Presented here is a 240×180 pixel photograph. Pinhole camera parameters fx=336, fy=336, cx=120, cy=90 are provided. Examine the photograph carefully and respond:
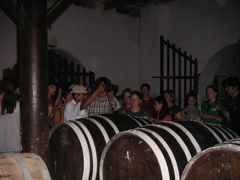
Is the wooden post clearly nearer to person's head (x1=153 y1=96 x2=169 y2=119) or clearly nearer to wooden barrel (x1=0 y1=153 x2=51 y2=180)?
wooden barrel (x1=0 y1=153 x2=51 y2=180)

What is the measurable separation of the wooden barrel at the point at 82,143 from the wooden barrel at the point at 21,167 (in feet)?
2.93

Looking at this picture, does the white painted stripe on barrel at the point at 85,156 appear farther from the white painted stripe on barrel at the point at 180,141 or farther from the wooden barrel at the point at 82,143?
the white painted stripe on barrel at the point at 180,141

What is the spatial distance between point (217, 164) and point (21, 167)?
1.23 meters

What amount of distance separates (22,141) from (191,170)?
177 centimetres

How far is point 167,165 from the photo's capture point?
245 cm

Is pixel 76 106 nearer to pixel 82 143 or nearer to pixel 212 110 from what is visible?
pixel 82 143

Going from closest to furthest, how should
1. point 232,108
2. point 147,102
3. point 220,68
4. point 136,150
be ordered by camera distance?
1. point 136,150
2. point 232,108
3. point 147,102
4. point 220,68

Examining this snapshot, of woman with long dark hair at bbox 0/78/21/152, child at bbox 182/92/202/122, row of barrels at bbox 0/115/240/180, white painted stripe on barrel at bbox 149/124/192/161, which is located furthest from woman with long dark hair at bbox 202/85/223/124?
woman with long dark hair at bbox 0/78/21/152

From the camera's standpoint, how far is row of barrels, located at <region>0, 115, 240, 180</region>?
211 centimetres

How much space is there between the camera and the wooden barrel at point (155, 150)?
2.49m

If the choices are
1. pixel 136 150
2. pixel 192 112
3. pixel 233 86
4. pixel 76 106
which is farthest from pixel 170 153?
pixel 192 112

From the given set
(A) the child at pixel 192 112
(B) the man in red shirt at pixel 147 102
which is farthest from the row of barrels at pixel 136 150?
(B) the man in red shirt at pixel 147 102

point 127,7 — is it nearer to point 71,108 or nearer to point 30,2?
point 71,108

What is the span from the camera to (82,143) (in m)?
3.20
